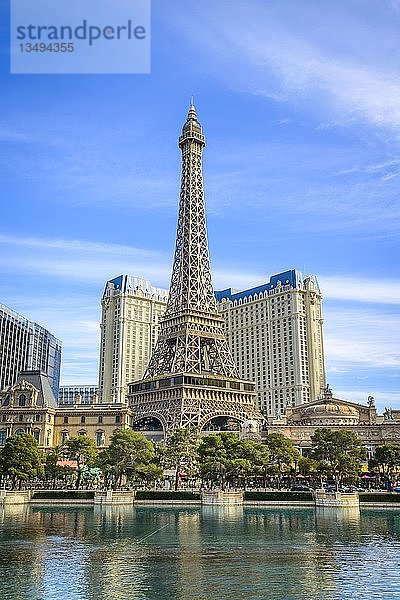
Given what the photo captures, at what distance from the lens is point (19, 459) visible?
315ft

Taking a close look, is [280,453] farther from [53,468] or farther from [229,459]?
[53,468]

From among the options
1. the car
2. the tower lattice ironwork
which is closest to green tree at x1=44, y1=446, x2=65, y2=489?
the car

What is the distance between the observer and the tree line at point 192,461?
9631 cm

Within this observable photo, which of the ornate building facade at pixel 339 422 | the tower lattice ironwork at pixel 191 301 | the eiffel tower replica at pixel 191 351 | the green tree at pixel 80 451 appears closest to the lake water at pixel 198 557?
the green tree at pixel 80 451

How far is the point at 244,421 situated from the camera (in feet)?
456

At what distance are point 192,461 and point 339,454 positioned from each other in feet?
83.5

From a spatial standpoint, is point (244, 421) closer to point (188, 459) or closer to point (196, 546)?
point (188, 459)

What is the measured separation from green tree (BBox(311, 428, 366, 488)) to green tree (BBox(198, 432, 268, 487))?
9683mm

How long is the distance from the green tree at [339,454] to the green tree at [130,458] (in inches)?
1085

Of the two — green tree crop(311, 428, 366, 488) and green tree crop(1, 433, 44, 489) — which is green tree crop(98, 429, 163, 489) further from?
green tree crop(311, 428, 366, 488)

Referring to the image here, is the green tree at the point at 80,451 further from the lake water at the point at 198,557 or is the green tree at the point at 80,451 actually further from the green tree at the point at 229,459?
the lake water at the point at 198,557

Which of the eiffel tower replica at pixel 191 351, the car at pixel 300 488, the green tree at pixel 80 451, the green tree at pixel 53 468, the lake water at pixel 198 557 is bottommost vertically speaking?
the lake water at pixel 198 557

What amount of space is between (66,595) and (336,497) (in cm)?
5554

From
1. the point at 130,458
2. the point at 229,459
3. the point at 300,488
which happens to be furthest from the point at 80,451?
the point at 300,488
